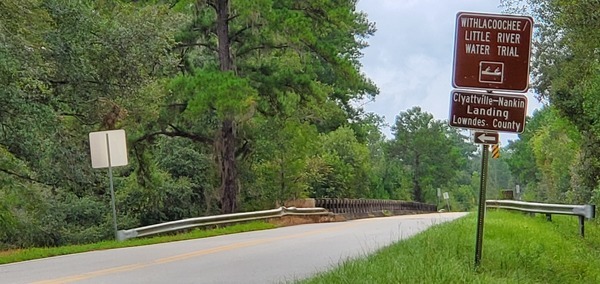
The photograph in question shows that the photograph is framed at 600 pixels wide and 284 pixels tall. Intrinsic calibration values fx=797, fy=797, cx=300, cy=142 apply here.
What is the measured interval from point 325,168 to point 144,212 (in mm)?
18964

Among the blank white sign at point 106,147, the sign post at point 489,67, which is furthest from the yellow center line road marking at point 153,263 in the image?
the sign post at point 489,67

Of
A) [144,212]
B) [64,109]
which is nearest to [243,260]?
[64,109]

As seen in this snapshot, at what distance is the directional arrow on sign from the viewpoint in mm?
9141

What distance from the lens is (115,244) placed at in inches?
680

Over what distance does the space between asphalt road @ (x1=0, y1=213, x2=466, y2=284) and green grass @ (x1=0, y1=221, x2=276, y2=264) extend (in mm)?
775

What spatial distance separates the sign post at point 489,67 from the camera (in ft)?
30.0

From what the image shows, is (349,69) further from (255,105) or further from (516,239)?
(516,239)

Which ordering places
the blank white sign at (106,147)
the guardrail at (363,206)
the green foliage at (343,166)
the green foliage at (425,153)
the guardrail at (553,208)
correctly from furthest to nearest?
1. the green foliage at (425,153)
2. the green foliage at (343,166)
3. the guardrail at (363,206)
4. the guardrail at (553,208)
5. the blank white sign at (106,147)

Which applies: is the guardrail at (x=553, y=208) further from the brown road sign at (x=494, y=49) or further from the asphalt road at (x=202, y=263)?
the brown road sign at (x=494, y=49)

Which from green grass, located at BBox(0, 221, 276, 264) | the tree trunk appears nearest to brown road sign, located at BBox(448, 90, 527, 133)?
green grass, located at BBox(0, 221, 276, 264)

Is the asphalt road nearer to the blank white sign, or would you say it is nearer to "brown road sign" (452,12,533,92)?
the blank white sign

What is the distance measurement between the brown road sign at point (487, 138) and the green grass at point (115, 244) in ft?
29.1

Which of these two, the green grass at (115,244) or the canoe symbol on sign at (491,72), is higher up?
the canoe symbol on sign at (491,72)

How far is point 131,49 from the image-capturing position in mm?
20453
